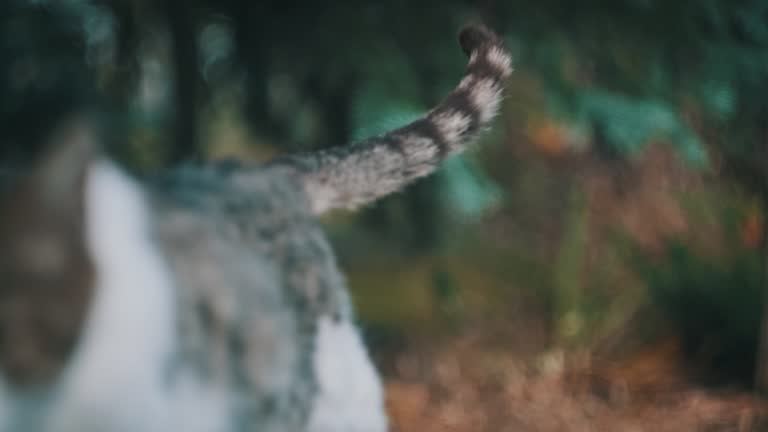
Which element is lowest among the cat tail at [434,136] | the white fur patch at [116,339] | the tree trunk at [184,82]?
the white fur patch at [116,339]

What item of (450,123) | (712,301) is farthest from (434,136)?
(712,301)

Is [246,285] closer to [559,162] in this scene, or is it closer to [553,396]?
[553,396]

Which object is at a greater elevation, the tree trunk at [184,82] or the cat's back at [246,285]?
the tree trunk at [184,82]

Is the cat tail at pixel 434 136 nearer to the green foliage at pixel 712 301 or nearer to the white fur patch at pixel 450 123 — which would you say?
the white fur patch at pixel 450 123

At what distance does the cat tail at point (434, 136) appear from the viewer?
2.09 meters

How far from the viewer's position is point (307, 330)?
165 centimetres

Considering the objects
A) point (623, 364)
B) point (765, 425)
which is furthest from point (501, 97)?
point (623, 364)

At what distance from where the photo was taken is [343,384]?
1.75m

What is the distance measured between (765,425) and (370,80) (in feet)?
6.92

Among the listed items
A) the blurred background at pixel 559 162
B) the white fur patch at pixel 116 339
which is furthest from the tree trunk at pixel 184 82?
the white fur patch at pixel 116 339

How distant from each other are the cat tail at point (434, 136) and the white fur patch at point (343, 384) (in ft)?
1.32

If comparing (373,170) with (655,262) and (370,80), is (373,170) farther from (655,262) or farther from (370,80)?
(655,262)

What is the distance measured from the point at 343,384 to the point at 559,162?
296cm

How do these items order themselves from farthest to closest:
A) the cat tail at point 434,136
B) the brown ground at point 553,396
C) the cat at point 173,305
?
the brown ground at point 553,396 → the cat tail at point 434,136 → the cat at point 173,305
